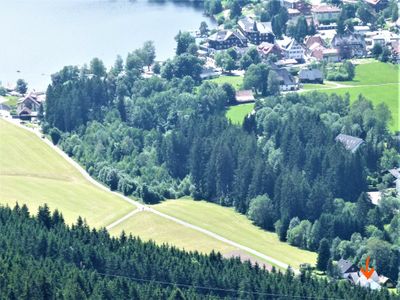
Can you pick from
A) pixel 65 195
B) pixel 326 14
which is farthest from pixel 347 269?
pixel 326 14

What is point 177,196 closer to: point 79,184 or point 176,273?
point 79,184

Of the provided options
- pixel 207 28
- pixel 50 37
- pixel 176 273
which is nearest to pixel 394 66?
pixel 207 28

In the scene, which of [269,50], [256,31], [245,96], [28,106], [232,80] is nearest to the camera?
[28,106]

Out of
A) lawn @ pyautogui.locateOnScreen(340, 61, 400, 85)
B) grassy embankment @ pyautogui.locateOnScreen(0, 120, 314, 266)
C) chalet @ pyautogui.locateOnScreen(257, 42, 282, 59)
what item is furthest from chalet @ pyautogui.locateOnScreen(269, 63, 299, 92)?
grassy embankment @ pyautogui.locateOnScreen(0, 120, 314, 266)

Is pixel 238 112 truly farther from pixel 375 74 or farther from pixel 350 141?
pixel 375 74

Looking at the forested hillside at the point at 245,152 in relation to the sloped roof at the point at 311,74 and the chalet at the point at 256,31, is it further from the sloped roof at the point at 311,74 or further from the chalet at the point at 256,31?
the chalet at the point at 256,31

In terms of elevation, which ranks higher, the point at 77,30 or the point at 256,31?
the point at 256,31
